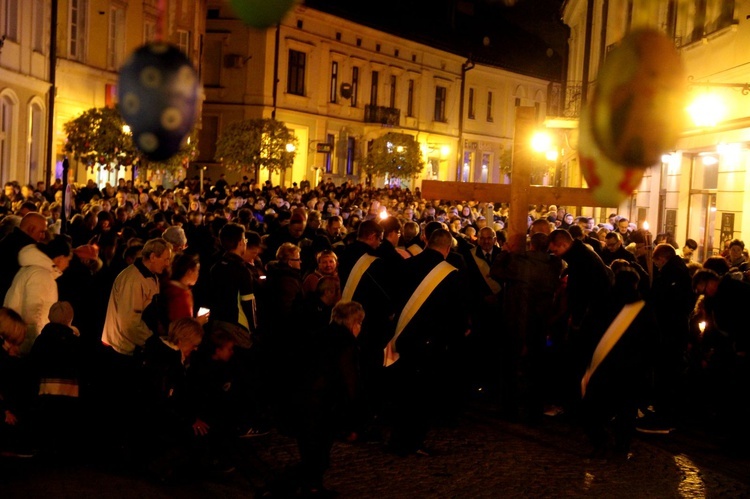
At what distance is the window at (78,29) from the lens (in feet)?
103

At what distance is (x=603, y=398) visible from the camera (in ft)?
30.7

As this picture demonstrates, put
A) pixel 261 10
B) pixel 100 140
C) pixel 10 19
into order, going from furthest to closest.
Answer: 1. pixel 10 19
2. pixel 100 140
3. pixel 261 10

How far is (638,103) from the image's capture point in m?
5.01

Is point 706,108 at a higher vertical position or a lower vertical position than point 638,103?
higher

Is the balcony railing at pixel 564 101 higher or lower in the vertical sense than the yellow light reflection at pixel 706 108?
higher

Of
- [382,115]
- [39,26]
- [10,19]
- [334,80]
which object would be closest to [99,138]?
[10,19]

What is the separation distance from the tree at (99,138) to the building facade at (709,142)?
33.9 feet

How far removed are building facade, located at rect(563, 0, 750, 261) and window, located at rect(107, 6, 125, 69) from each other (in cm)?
1717

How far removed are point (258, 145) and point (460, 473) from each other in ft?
113

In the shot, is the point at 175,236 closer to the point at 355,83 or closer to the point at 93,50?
the point at 93,50

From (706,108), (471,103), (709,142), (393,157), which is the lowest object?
(709,142)

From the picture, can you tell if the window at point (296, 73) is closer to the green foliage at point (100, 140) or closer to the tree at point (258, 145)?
the tree at point (258, 145)

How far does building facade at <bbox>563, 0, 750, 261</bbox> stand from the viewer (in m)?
17.6

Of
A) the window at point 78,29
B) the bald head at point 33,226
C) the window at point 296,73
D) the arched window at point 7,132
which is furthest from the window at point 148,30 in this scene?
the bald head at point 33,226
